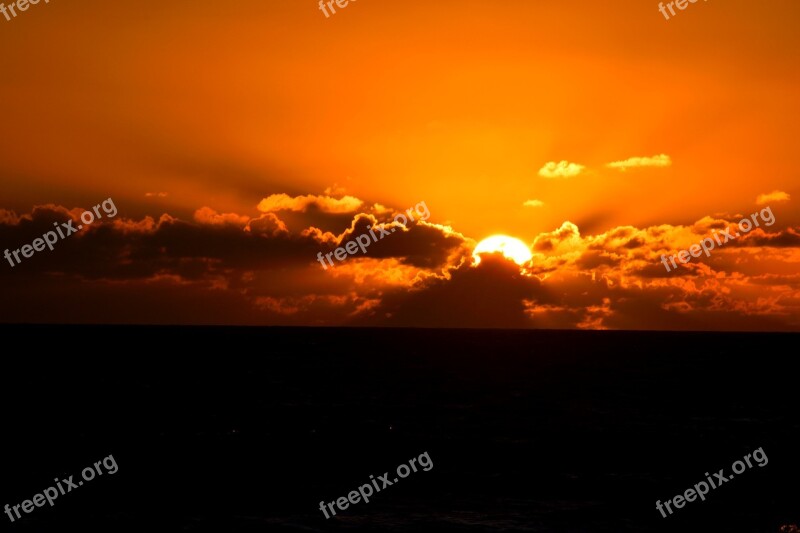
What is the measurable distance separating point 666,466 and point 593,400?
4101 cm

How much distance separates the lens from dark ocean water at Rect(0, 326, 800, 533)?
1606 inches

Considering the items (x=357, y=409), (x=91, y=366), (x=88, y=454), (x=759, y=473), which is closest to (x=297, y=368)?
(x=91, y=366)

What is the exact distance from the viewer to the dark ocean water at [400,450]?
40781 mm

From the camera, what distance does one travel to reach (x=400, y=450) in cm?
6088

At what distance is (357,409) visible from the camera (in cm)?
8606

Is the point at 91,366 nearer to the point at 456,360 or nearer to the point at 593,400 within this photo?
the point at 456,360

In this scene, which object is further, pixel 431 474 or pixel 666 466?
pixel 666 466

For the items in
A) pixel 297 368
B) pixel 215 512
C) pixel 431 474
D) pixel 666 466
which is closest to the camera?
pixel 215 512

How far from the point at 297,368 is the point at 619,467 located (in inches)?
4080

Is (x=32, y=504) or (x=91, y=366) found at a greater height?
(x=91, y=366)

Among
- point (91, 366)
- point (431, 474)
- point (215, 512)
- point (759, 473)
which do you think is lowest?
point (759, 473)

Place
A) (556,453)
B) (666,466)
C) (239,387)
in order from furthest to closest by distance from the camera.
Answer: (239,387), (556,453), (666,466)

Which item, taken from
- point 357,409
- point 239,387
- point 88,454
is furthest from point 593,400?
point 88,454

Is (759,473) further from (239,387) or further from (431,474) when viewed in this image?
(239,387)
